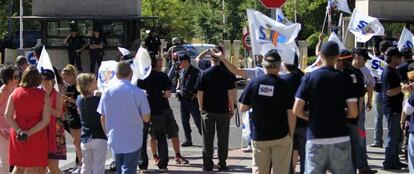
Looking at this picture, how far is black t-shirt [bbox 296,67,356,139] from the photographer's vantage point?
25.6 ft

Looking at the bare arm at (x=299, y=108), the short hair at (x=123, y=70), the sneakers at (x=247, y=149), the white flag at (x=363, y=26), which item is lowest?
the sneakers at (x=247, y=149)

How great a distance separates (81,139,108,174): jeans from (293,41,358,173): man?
2921 mm

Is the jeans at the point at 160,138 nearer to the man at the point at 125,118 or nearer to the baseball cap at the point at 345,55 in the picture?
the man at the point at 125,118

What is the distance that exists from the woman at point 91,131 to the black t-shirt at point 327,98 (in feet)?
9.72

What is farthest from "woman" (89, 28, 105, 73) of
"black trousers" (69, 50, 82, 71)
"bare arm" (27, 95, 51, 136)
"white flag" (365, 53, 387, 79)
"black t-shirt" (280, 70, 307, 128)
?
"bare arm" (27, 95, 51, 136)

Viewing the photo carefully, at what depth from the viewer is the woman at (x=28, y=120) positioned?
8828 mm

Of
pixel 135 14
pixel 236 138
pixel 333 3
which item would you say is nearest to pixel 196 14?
pixel 135 14

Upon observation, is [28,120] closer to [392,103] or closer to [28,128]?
[28,128]

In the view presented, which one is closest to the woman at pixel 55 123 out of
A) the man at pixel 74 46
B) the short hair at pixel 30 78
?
the short hair at pixel 30 78

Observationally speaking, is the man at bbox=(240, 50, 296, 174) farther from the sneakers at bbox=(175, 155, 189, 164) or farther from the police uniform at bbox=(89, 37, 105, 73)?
the police uniform at bbox=(89, 37, 105, 73)

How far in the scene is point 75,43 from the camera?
92.5 feet

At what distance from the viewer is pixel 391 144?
1156cm

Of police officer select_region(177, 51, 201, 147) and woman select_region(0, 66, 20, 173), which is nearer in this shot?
woman select_region(0, 66, 20, 173)

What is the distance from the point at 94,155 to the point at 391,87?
14.5 feet
